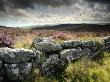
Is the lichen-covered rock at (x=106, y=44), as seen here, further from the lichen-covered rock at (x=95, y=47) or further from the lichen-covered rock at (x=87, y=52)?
the lichen-covered rock at (x=87, y=52)

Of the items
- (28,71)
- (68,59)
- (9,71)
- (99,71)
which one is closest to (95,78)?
(99,71)

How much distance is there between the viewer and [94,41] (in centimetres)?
1827

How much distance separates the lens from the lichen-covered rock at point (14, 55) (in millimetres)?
12852

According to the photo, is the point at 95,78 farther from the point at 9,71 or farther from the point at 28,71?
the point at 9,71

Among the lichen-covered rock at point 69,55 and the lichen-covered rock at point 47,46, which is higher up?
the lichen-covered rock at point 47,46

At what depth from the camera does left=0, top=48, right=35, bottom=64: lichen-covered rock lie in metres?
12.9

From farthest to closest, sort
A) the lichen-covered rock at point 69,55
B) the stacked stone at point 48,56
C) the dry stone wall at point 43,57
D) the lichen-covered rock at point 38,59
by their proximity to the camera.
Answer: the lichen-covered rock at point 69,55 → the stacked stone at point 48,56 → the lichen-covered rock at point 38,59 → the dry stone wall at point 43,57

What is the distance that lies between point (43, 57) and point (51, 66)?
760 mm

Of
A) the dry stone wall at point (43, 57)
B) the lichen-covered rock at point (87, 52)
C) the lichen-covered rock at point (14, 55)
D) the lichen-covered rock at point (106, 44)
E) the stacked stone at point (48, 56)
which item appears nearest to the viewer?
the lichen-covered rock at point (14, 55)

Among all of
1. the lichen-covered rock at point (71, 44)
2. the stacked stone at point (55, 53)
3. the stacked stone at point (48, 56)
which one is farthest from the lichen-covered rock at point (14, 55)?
the lichen-covered rock at point (71, 44)

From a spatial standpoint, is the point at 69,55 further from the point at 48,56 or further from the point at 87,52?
the point at 87,52

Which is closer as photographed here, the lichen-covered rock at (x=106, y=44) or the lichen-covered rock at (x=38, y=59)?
the lichen-covered rock at (x=38, y=59)

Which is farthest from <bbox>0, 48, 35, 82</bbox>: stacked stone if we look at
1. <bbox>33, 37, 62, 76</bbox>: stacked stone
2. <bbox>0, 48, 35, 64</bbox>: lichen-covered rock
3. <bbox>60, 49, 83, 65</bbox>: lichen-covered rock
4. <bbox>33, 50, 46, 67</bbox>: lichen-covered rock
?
<bbox>60, 49, 83, 65</bbox>: lichen-covered rock

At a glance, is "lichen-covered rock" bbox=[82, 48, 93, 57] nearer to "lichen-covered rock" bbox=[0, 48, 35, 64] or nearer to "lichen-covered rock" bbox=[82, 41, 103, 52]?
"lichen-covered rock" bbox=[82, 41, 103, 52]
